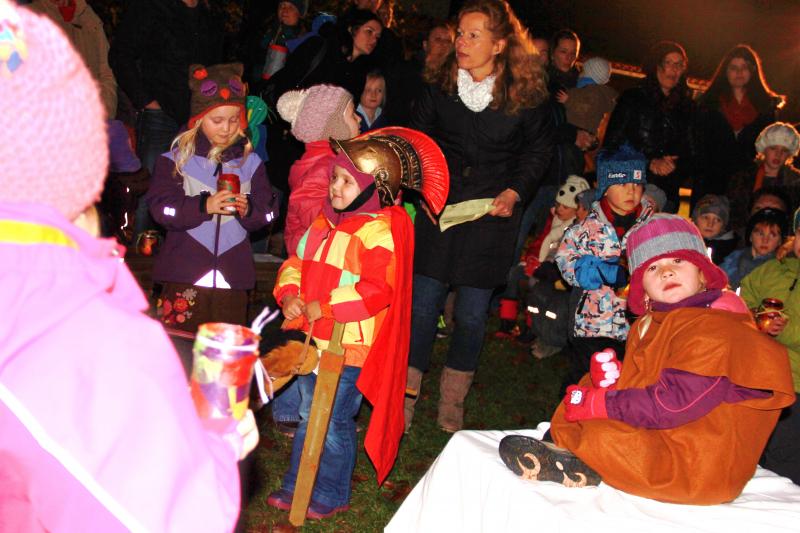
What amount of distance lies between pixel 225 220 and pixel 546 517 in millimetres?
2645

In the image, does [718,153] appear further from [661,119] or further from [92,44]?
[92,44]

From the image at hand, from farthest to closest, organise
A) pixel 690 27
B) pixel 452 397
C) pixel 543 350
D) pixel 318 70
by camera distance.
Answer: pixel 690 27
pixel 543 350
pixel 318 70
pixel 452 397

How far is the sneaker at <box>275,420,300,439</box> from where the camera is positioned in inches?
184

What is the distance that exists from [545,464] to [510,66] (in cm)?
255

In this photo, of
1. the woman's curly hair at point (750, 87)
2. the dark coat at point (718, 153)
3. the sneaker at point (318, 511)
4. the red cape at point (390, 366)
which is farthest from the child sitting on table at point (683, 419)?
the woman's curly hair at point (750, 87)

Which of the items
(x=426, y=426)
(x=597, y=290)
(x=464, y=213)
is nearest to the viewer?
(x=464, y=213)

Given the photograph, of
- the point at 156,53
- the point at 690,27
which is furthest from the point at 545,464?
the point at 690,27

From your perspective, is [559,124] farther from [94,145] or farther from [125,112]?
[94,145]

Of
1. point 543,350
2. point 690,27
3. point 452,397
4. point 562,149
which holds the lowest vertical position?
point 543,350

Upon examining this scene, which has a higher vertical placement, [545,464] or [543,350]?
[545,464]

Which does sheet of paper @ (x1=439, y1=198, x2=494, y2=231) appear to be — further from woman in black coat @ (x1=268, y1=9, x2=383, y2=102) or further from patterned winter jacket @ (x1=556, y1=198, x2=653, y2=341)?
woman in black coat @ (x1=268, y1=9, x2=383, y2=102)

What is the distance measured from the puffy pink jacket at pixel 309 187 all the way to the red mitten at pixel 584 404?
5.57ft

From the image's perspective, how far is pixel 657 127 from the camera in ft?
22.6

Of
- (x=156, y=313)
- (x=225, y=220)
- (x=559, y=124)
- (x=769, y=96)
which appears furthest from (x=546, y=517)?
(x=769, y=96)
